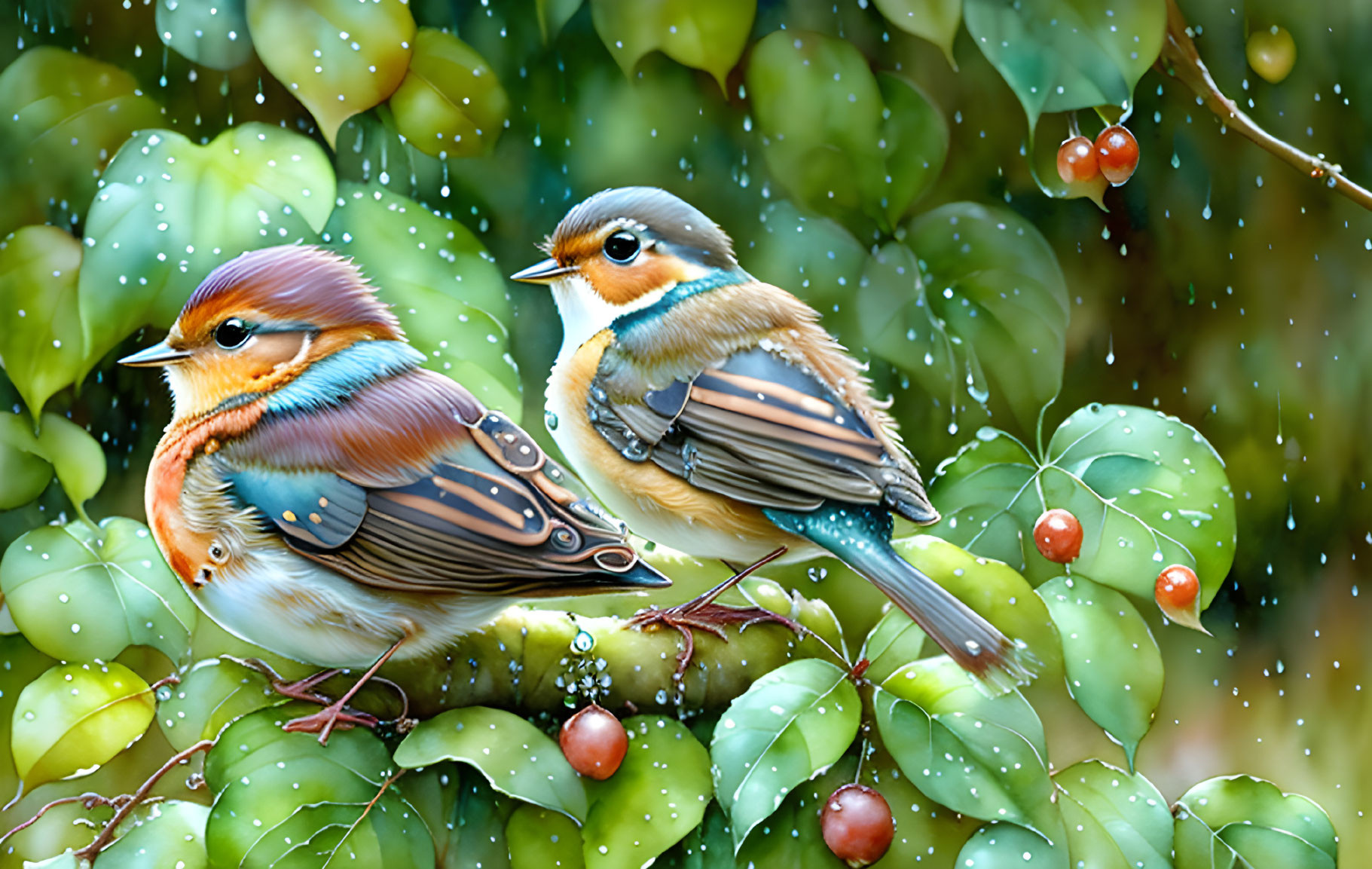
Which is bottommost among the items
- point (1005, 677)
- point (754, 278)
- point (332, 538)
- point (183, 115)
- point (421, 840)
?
point (421, 840)

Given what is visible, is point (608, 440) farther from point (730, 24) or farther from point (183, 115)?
point (183, 115)

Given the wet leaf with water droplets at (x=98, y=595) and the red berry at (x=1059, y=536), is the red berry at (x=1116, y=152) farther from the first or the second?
the wet leaf with water droplets at (x=98, y=595)

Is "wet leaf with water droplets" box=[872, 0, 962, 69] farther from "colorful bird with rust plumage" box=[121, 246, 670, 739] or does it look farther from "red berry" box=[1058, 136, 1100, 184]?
"colorful bird with rust plumage" box=[121, 246, 670, 739]

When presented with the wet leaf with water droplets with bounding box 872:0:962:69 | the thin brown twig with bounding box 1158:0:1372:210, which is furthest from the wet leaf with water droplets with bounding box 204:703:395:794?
the thin brown twig with bounding box 1158:0:1372:210

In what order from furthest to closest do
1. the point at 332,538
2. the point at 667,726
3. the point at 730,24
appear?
the point at 730,24 → the point at 667,726 → the point at 332,538

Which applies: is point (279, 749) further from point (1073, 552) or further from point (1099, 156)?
point (1099, 156)

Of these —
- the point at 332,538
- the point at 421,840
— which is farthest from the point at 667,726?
the point at 332,538
